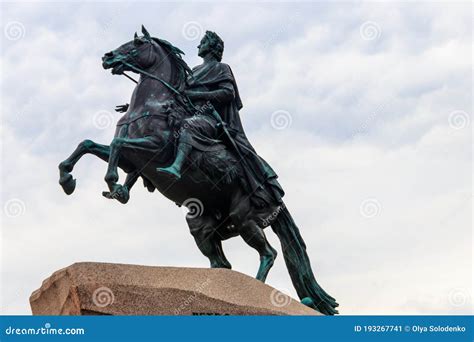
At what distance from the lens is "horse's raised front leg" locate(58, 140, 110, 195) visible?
12.6 m

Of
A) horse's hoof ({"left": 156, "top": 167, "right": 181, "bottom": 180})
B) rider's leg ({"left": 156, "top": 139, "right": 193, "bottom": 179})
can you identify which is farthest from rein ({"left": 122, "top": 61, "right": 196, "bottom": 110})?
horse's hoof ({"left": 156, "top": 167, "right": 181, "bottom": 180})

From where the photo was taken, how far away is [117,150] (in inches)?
497

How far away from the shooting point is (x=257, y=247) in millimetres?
13695

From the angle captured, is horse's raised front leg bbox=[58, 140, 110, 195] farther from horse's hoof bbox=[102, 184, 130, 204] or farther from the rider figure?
the rider figure

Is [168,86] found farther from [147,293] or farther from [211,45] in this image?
[147,293]

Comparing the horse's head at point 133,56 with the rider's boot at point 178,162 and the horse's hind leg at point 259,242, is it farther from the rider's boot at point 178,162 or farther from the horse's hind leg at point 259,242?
the horse's hind leg at point 259,242

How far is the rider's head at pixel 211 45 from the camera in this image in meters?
14.7

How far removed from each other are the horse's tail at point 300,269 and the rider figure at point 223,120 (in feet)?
1.65

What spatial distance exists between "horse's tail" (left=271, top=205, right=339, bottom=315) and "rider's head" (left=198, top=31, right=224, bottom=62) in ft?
7.76

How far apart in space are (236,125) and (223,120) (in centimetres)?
19

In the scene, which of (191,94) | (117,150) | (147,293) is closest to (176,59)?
(191,94)

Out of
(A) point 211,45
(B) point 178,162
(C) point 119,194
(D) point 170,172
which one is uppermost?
(A) point 211,45

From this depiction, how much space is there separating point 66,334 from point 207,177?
148 inches

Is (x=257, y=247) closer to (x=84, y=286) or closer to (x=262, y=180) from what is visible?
(x=262, y=180)
